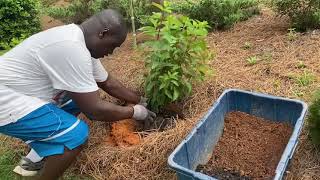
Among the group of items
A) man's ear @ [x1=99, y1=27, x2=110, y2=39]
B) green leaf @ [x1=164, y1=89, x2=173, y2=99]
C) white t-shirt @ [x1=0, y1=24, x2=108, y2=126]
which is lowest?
green leaf @ [x1=164, y1=89, x2=173, y2=99]

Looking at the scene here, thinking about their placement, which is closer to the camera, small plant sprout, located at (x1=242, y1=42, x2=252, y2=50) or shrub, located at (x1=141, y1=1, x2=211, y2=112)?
shrub, located at (x1=141, y1=1, x2=211, y2=112)

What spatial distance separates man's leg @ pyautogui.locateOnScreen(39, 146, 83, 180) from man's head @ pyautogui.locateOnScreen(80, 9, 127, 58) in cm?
79

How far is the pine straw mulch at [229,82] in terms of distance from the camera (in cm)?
342

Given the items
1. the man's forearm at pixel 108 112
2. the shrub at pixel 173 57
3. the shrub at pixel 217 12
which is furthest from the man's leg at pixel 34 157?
the shrub at pixel 217 12

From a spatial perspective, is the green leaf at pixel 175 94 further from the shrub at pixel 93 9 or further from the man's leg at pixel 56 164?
the shrub at pixel 93 9

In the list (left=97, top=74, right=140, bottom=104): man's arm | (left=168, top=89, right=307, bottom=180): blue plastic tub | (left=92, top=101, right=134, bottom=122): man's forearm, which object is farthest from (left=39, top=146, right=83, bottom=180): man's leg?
(left=168, top=89, right=307, bottom=180): blue plastic tub

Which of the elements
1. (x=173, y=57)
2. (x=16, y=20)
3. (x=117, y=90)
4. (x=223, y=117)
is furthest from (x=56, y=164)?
(x=16, y=20)

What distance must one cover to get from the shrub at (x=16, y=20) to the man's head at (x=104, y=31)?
158 inches

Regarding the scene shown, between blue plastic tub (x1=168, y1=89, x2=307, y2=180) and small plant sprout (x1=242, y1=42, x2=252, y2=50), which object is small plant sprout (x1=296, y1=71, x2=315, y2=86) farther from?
small plant sprout (x1=242, y1=42, x2=252, y2=50)

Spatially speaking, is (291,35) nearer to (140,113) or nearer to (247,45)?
(247,45)

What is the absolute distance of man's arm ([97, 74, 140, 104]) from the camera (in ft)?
12.2

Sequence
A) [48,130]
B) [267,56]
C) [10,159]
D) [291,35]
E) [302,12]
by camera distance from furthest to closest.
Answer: [302,12], [291,35], [267,56], [10,159], [48,130]

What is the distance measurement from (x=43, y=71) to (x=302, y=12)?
342 centimetres

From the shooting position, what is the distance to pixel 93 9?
6645mm
